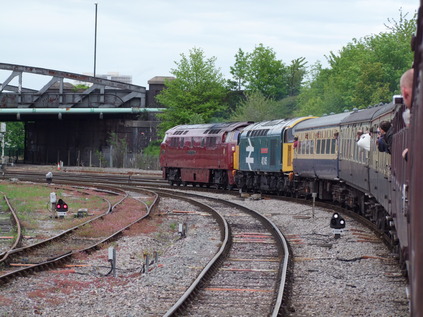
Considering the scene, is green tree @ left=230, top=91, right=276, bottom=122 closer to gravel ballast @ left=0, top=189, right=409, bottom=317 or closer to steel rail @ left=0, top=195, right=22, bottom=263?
steel rail @ left=0, top=195, right=22, bottom=263

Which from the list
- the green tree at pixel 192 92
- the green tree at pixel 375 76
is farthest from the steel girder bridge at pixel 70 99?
the green tree at pixel 375 76

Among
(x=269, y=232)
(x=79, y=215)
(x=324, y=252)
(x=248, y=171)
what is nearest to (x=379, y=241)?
(x=324, y=252)

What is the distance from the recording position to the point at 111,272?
13.4 meters

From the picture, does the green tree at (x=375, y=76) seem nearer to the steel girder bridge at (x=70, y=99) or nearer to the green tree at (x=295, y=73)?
the steel girder bridge at (x=70, y=99)

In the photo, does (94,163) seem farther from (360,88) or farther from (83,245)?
(83,245)

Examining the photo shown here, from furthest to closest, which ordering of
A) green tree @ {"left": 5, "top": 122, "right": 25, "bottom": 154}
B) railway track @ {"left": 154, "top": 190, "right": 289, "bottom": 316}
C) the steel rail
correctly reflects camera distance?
green tree @ {"left": 5, "top": 122, "right": 25, "bottom": 154}
the steel rail
railway track @ {"left": 154, "top": 190, "right": 289, "bottom": 316}

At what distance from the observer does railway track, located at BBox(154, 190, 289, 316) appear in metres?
10.2

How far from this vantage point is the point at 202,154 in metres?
40.9

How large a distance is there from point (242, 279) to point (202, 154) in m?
28.4

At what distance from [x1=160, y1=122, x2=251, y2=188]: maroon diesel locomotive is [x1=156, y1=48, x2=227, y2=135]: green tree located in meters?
25.0

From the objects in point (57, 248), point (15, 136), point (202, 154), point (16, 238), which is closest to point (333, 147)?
point (16, 238)

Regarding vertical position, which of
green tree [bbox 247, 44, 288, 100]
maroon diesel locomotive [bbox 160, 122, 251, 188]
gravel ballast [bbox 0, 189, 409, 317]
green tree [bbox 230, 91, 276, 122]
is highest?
green tree [bbox 247, 44, 288, 100]

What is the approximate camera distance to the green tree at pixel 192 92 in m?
70.4

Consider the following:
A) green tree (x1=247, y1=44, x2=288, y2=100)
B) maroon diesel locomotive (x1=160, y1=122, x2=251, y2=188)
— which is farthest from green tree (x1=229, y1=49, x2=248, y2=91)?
maroon diesel locomotive (x1=160, y1=122, x2=251, y2=188)
